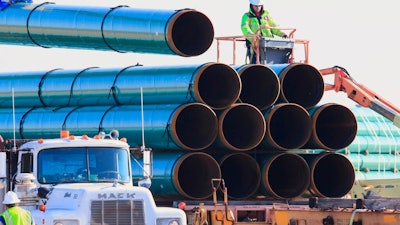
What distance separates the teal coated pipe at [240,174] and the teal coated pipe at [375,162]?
17.9m

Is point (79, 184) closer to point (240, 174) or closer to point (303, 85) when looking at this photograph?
point (240, 174)

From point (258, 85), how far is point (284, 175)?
2312 millimetres

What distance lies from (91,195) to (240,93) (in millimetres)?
10182

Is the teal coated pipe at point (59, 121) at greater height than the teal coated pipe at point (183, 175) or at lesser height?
greater

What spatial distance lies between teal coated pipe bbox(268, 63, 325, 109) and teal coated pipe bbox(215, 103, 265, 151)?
1.16 m

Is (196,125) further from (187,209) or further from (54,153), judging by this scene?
(54,153)

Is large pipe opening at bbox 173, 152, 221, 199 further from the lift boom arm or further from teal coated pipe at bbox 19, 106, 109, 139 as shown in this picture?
the lift boom arm

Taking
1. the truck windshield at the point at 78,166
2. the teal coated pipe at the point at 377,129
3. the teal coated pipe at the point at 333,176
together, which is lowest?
the teal coated pipe at the point at 377,129

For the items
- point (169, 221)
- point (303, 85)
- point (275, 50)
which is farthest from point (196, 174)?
point (169, 221)

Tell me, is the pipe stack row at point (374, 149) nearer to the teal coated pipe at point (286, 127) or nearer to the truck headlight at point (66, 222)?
the teal coated pipe at point (286, 127)

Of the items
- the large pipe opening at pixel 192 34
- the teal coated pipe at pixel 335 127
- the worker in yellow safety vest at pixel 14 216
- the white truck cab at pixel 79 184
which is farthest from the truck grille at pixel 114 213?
the teal coated pipe at pixel 335 127

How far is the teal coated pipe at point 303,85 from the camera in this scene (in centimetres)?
2714

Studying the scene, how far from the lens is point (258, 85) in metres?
27.1

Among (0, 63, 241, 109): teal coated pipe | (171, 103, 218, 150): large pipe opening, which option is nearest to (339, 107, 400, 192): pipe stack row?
(171, 103, 218, 150): large pipe opening
